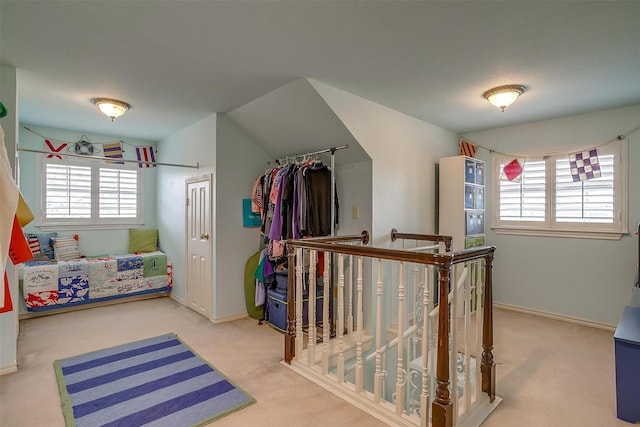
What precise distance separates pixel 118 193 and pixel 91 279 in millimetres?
1438

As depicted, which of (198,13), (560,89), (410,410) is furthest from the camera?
(560,89)

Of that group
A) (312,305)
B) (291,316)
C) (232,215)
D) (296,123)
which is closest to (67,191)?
(232,215)

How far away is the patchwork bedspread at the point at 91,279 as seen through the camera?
3.88 meters

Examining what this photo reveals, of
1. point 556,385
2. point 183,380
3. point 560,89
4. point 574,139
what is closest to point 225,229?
point 183,380

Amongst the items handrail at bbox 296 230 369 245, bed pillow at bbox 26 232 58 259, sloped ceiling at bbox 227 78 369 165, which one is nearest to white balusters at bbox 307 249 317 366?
handrail at bbox 296 230 369 245

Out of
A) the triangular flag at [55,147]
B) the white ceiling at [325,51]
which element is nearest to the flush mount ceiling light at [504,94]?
the white ceiling at [325,51]

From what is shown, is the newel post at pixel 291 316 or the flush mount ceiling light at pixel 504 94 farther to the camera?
the flush mount ceiling light at pixel 504 94

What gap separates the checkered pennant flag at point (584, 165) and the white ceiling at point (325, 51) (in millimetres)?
535

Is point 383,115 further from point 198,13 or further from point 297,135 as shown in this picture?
point 198,13

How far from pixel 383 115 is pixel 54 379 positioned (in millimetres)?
3683

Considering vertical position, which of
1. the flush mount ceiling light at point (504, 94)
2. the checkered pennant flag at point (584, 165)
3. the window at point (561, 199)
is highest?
the flush mount ceiling light at point (504, 94)

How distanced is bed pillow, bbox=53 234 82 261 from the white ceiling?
185cm

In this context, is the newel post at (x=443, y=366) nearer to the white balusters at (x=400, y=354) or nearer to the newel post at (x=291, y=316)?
the white balusters at (x=400, y=354)

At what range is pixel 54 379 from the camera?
8.00 feet
